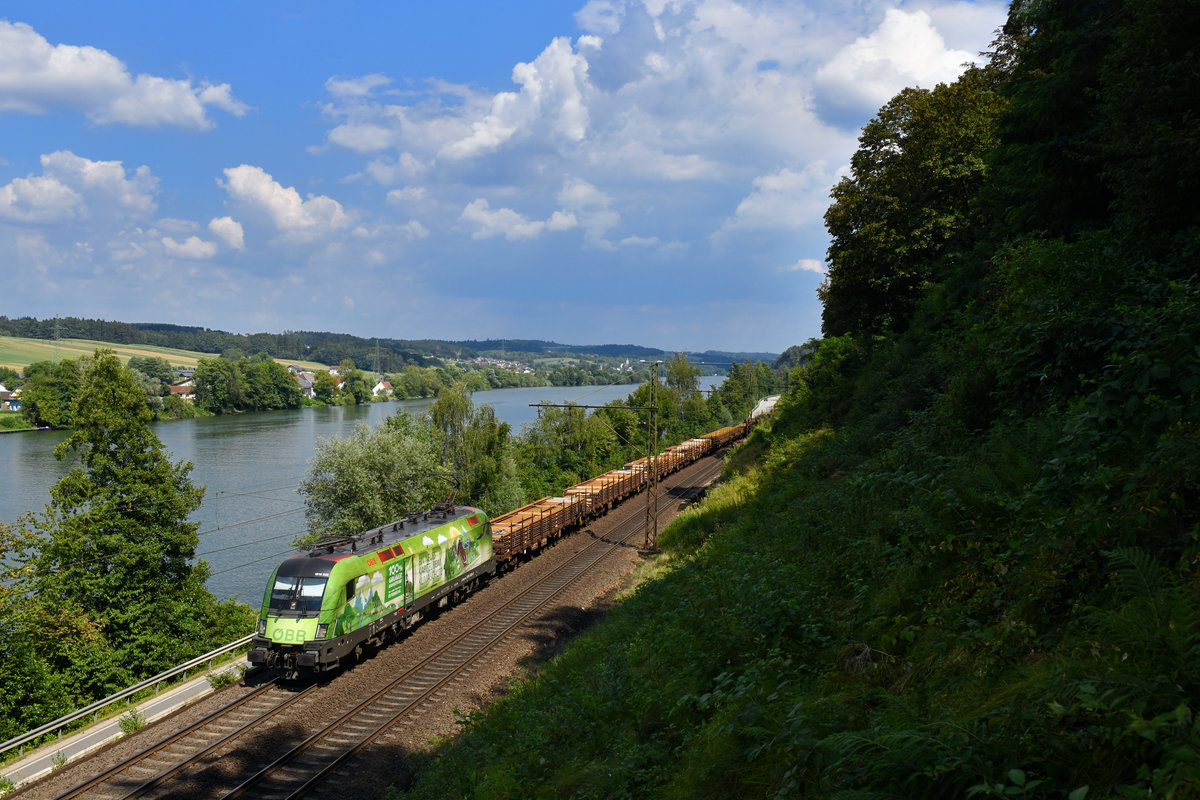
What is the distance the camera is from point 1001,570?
5.91m

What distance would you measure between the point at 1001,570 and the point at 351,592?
49.2ft

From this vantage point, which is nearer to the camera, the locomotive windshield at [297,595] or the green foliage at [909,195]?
the locomotive windshield at [297,595]

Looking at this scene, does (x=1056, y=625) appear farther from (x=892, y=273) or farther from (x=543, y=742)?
(x=892, y=273)

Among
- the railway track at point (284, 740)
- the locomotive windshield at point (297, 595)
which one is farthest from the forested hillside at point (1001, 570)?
the locomotive windshield at point (297, 595)

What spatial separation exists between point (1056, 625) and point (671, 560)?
19.1 meters

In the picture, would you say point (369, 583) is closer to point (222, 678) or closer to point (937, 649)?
point (222, 678)

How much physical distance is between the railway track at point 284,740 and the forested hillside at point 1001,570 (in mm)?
A: 2437

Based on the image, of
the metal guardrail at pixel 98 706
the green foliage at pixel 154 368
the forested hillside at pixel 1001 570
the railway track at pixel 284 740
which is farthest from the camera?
the green foliage at pixel 154 368

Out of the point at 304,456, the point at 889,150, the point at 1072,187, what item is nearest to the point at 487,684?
the point at 1072,187

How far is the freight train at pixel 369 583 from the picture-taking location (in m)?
16.2

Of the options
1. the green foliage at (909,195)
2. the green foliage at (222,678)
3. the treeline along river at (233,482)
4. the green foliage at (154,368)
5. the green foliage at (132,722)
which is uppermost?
the green foliage at (909,195)

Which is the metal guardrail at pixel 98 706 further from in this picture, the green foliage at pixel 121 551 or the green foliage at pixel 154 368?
the green foliage at pixel 154 368

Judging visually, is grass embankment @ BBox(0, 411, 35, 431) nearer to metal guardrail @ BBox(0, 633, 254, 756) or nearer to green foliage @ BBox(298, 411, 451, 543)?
green foliage @ BBox(298, 411, 451, 543)

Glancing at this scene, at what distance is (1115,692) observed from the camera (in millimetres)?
3211
